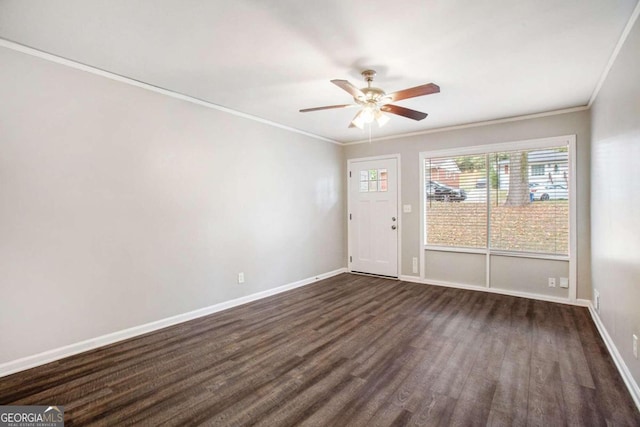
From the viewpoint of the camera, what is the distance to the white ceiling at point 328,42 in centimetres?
191

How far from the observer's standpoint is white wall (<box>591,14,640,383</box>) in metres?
1.96

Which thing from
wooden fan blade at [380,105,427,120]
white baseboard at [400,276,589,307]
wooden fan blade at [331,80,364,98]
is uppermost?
wooden fan blade at [331,80,364,98]

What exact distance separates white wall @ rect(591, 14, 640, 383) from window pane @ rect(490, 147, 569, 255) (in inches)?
30.5

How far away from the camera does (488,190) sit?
4465 millimetres

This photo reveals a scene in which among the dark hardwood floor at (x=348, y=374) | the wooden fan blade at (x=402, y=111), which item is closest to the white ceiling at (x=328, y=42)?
the wooden fan blade at (x=402, y=111)

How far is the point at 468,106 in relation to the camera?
3771 mm

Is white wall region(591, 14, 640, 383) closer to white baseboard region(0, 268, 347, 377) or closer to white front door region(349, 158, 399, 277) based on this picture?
white front door region(349, 158, 399, 277)

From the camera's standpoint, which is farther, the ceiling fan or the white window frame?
the white window frame

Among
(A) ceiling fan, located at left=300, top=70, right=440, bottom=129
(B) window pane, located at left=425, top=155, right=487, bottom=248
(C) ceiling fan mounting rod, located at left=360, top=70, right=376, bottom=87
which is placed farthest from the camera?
(B) window pane, located at left=425, top=155, right=487, bottom=248

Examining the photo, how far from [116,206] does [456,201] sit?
4.39 m

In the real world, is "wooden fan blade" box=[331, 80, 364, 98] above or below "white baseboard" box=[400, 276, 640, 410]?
above

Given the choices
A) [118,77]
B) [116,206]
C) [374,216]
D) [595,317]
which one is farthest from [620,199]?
[118,77]

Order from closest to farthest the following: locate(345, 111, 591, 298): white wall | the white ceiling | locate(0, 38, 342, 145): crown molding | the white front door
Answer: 1. the white ceiling
2. locate(0, 38, 342, 145): crown molding
3. locate(345, 111, 591, 298): white wall
4. the white front door
